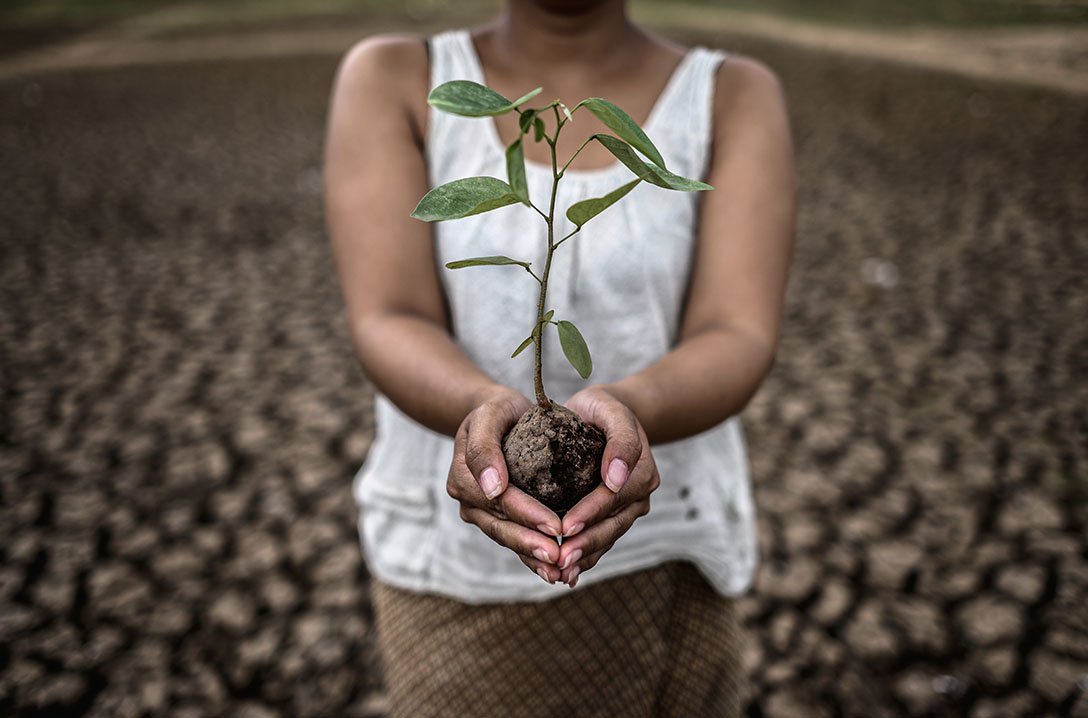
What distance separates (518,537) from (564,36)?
935 mm

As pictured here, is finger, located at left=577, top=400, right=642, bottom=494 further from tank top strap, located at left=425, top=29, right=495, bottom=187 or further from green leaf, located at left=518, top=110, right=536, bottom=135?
tank top strap, located at left=425, top=29, right=495, bottom=187

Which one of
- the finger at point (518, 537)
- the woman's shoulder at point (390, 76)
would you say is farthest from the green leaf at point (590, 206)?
the woman's shoulder at point (390, 76)

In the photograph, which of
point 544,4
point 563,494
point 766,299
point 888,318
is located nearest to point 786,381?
point 888,318

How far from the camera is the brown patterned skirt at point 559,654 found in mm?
1231

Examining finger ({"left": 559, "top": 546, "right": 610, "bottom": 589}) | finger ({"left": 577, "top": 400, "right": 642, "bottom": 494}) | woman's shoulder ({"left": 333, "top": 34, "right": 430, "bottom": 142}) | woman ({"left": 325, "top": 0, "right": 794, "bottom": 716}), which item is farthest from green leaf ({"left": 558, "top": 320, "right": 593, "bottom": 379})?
woman's shoulder ({"left": 333, "top": 34, "right": 430, "bottom": 142})

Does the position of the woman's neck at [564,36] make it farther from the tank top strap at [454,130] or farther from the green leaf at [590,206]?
the green leaf at [590,206]

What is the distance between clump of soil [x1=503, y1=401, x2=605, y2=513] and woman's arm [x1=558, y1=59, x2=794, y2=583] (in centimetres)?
18

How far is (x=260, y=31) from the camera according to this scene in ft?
49.8

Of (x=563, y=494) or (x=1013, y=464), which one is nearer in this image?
(x=563, y=494)

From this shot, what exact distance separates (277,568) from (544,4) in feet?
6.46

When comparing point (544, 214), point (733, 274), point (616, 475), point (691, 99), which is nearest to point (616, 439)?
point (616, 475)

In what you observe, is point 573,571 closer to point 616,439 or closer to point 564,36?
point 616,439

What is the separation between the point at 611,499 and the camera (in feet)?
2.70

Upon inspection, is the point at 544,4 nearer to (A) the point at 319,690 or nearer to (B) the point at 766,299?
(B) the point at 766,299
